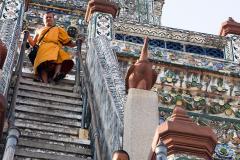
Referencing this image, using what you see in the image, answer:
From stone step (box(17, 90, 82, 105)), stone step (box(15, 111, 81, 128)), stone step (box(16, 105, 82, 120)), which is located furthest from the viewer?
stone step (box(17, 90, 82, 105))

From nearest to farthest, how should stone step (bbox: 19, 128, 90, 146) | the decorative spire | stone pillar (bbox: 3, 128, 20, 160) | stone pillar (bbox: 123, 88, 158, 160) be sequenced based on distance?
stone pillar (bbox: 3, 128, 20, 160) < stone pillar (bbox: 123, 88, 158, 160) < stone step (bbox: 19, 128, 90, 146) < the decorative spire

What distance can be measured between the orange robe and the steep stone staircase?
1.01 feet

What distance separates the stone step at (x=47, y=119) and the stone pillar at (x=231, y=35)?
4.41m

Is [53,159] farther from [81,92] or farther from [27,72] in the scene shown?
[27,72]

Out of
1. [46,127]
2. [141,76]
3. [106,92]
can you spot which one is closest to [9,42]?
[46,127]

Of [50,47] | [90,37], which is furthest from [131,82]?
[90,37]

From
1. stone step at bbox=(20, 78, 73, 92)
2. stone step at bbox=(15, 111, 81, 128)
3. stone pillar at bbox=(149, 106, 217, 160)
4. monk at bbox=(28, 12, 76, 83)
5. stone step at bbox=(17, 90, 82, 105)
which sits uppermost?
monk at bbox=(28, 12, 76, 83)

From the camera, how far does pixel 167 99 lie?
33.9 feet

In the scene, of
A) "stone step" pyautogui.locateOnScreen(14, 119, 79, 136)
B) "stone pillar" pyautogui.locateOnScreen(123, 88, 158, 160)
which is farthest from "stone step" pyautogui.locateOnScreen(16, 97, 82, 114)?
"stone pillar" pyautogui.locateOnScreen(123, 88, 158, 160)

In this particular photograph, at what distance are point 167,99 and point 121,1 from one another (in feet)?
26.7

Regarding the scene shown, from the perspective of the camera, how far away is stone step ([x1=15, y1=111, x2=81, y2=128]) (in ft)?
26.4

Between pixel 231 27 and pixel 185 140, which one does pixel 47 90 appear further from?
pixel 231 27

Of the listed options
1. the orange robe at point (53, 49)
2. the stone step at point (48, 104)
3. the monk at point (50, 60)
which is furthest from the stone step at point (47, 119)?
the orange robe at point (53, 49)

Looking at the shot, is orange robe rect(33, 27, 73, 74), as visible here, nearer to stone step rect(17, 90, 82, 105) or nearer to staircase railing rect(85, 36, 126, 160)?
staircase railing rect(85, 36, 126, 160)
